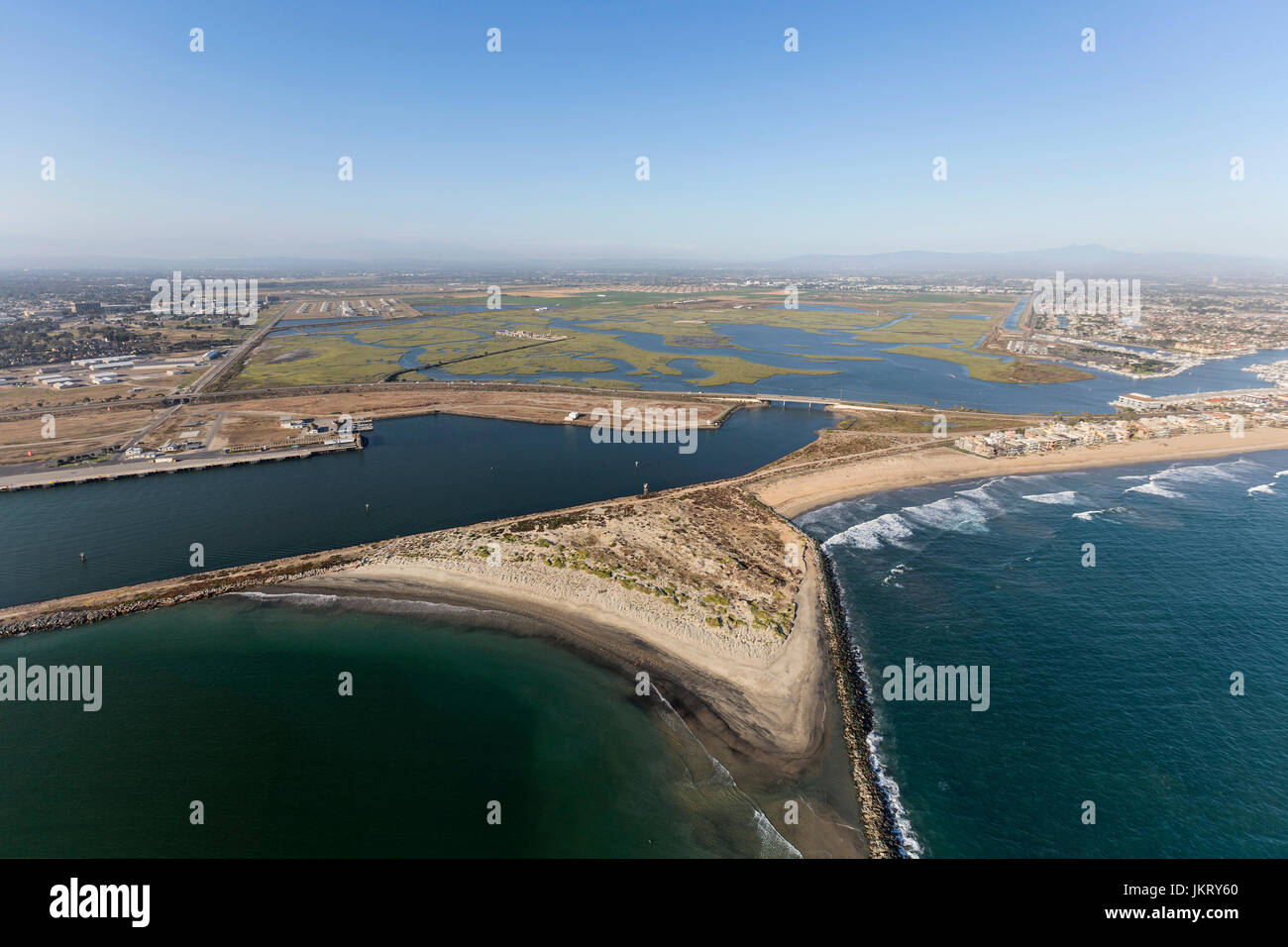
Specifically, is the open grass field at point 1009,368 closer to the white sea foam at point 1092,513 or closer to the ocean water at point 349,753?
the white sea foam at point 1092,513

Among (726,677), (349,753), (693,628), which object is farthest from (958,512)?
(349,753)

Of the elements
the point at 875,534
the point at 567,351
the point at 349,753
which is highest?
the point at 567,351

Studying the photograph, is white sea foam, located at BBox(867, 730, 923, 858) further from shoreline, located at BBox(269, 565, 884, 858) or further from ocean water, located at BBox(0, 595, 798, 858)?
ocean water, located at BBox(0, 595, 798, 858)

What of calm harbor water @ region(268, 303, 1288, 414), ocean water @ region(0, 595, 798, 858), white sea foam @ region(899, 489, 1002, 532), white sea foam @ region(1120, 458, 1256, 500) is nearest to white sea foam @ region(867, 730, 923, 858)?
ocean water @ region(0, 595, 798, 858)

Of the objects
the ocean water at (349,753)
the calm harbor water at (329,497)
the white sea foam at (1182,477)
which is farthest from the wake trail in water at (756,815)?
the white sea foam at (1182,477)

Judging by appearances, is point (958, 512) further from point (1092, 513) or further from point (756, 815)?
point (756, 815)

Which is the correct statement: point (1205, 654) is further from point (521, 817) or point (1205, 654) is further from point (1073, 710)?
point (521, 817)
